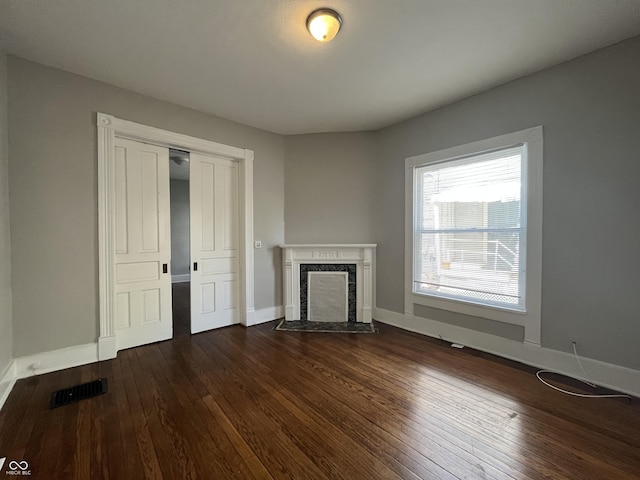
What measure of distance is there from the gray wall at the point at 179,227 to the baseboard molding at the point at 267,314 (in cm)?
469

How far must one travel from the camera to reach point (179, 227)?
7453mm

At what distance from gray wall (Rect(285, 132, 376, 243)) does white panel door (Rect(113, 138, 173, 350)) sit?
5.75 feet

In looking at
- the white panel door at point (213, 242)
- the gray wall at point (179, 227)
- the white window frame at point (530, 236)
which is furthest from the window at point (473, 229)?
the gray wall at point (179, 227)

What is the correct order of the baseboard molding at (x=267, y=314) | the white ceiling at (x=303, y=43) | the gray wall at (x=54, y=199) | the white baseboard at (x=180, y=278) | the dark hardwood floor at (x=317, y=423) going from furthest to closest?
the white baseboard at (x=180, y=278) → the baseboard molding at (x=267, y=314) → the gray wall at (x=54, y=199) → the white ceiling at (x=303, y=43) → the dark hardwood floor at (x=317, y=423)

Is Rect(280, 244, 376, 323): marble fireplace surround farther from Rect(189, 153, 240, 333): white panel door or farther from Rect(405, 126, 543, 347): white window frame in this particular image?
Rect(405, 126, 543, 347): white window frame

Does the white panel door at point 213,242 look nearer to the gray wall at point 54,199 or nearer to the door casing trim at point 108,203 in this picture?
the door casing trim at point 108,203

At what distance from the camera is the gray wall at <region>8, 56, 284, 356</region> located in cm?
239

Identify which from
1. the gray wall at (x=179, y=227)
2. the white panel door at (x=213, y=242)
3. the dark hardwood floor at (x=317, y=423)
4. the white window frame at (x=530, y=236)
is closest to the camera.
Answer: the dark hardwood floor at (x=317, y=423)

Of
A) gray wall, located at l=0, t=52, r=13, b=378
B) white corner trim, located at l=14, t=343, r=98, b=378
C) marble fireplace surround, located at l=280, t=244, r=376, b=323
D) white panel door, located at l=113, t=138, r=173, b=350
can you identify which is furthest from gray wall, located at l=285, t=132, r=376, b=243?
gray wall, located at l=0, t=52, r=13, b=378

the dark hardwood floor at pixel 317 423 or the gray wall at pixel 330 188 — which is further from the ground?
the gray wall at pixel 330 188

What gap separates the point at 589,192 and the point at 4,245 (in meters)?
5.02

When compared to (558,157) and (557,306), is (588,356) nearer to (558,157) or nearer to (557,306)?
(557,306)

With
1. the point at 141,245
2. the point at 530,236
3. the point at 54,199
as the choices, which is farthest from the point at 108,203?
the point at 530,236

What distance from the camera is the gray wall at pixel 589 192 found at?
2.18m
